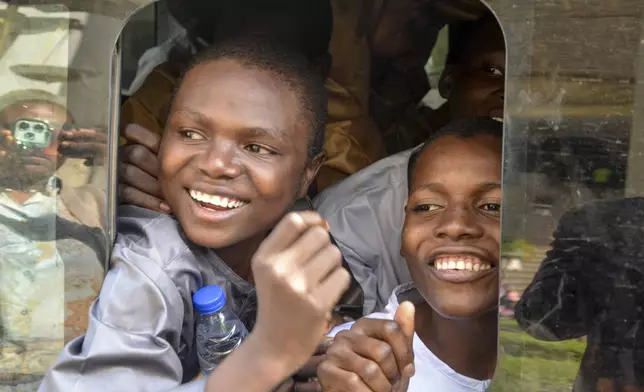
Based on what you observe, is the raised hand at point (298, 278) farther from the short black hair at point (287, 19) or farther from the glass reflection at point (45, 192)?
the short black hair at point (287, 19)

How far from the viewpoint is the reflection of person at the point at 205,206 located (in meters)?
1.23

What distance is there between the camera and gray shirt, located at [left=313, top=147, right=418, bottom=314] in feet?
5.82

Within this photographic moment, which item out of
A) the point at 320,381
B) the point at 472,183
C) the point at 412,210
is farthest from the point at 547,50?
the point at 320,381

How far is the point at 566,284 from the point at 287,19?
4.24ft

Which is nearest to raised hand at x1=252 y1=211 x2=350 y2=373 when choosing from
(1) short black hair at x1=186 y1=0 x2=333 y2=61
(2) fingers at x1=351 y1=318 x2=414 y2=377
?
(2) fingers at x1=351 y1=318 x2=414 y2=377

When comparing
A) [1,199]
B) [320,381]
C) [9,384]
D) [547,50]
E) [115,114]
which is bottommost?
[9,384]

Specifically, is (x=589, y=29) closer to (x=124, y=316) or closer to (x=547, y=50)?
(x=547, y=50)

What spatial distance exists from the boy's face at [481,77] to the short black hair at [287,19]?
402mm

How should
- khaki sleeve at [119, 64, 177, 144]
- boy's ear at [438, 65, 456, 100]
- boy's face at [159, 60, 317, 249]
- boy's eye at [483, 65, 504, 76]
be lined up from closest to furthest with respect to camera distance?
1. boy's face at [159, 60, 317, 249]
2. khaki sleeve at [119, 64, 177, 144]
3. boy's eye at [483, 65, 504, 76]
4. boy's ear at [438, 65, 456, 100]

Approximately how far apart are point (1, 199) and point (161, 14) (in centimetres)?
146

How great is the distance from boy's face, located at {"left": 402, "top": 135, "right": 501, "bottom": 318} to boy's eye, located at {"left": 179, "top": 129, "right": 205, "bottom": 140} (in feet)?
1.39

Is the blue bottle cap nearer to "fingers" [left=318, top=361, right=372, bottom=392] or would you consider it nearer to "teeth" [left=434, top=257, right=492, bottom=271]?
"fingers" [left=318, top=361, right=372, bottom=392]

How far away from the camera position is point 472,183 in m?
1.38

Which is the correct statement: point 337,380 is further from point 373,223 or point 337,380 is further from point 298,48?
point 298,48
